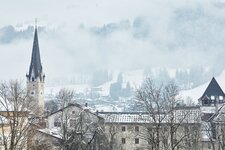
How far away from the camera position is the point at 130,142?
7069cm

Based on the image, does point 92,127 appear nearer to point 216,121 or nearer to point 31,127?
point 216,121

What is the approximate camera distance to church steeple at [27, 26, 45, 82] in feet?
439

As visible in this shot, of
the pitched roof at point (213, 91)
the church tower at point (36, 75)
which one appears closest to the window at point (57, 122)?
the pitched roof at point (213, 91)

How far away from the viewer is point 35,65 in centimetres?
13600

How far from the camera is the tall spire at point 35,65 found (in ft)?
439

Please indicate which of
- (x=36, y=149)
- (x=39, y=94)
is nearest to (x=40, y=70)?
(x=39, y=94)

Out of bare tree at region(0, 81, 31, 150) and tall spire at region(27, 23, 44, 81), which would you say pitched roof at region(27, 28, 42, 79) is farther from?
bare tree at region(0, 81, 31, 150)

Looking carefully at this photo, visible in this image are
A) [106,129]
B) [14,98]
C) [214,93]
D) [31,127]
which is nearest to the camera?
[14,98]

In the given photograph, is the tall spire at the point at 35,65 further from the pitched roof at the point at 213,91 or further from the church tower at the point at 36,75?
the pitched roof at the point at 213,91

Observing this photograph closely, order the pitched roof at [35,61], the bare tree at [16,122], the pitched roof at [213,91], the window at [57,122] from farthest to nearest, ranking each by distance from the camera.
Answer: the pitched roof at [35,61]
the pitched roof at [213,91]
the window at [57,122]
the bare tree at [16,122]

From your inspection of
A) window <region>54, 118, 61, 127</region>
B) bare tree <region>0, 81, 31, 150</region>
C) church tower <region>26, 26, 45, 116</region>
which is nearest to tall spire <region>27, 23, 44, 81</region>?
church tower <region>26, 26, 45, 116</region>

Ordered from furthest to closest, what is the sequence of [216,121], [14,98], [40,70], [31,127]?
1. [40,70]
2. [216,121]
3. [31,127]
4. [14,98]

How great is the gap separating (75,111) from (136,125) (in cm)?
815

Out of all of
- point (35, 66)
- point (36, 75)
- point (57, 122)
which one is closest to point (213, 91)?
point (57, 122)
